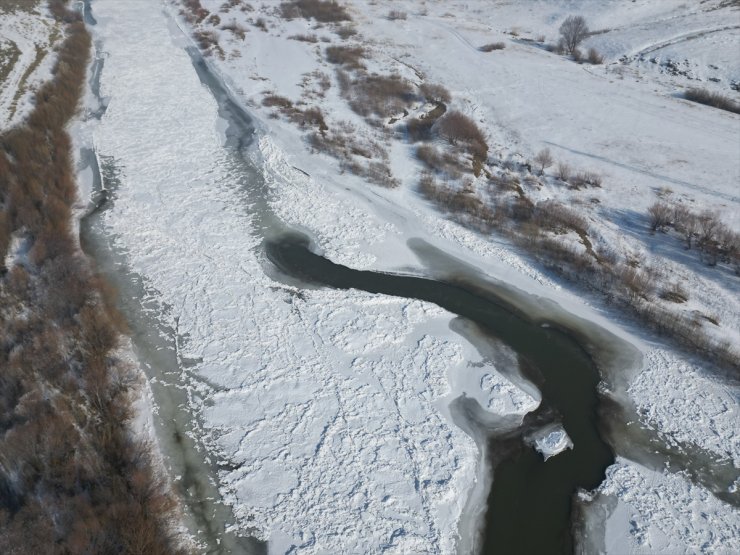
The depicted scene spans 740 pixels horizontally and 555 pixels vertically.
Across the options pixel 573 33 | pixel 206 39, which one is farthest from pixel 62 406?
pixel 573 33

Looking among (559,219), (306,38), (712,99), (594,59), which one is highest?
(306,38)

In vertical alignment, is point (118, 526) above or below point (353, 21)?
below

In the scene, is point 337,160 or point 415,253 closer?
point 415,253

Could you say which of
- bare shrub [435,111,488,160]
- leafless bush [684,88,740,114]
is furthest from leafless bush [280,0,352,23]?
leafless bush [684,88,740,114]

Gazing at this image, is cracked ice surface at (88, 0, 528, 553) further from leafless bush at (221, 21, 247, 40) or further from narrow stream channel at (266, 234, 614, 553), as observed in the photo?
leafless bush at (221, 21, 247, 40)

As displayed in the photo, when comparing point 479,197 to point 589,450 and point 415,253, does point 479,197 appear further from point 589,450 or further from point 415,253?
point 589,450

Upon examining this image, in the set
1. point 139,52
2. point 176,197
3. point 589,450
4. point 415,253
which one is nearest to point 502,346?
point 589,450

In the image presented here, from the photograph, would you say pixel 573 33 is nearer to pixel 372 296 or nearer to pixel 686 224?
pixel 686 224
